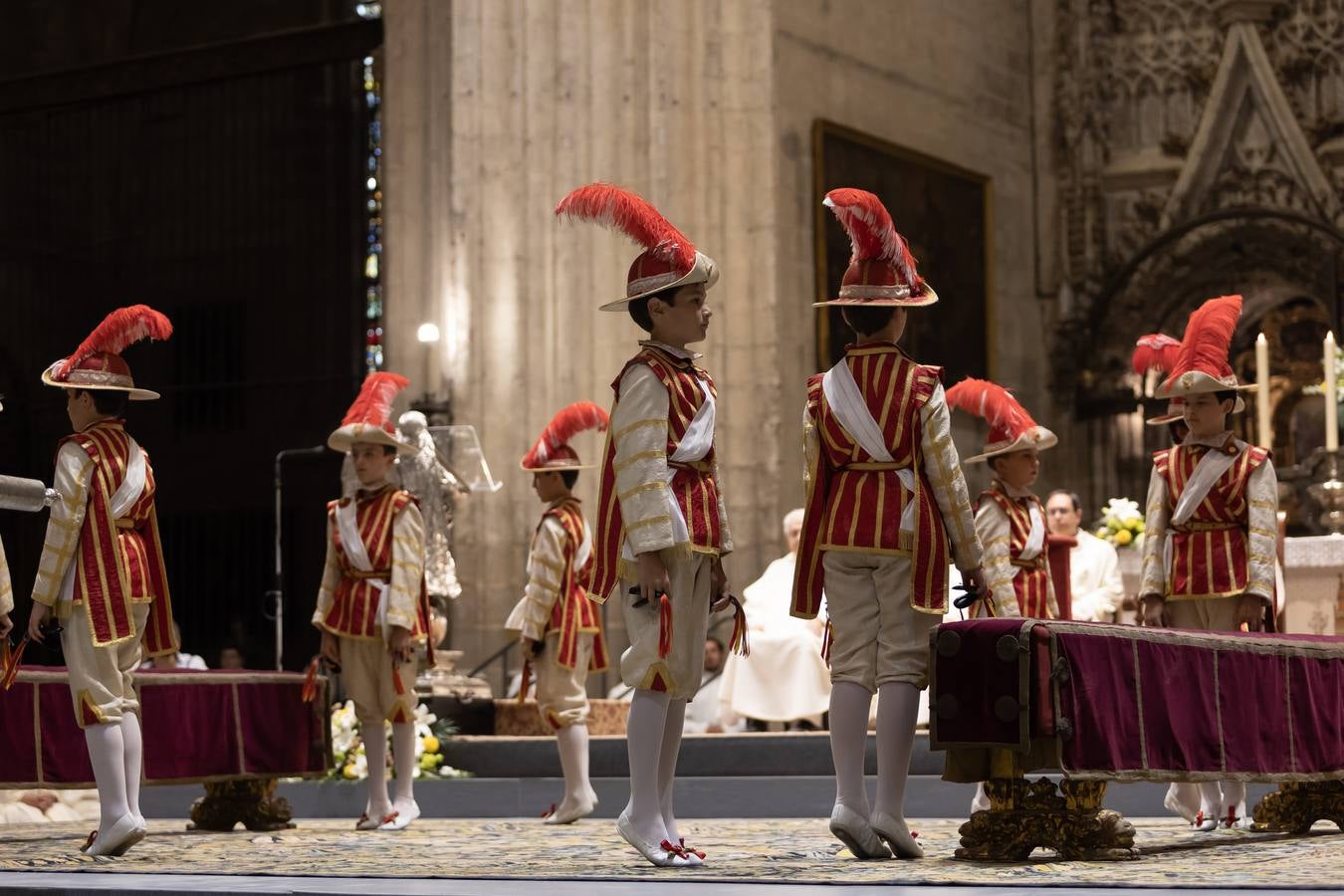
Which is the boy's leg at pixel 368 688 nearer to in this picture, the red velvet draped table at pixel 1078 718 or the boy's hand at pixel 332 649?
the boy's hand at pixel 332 649

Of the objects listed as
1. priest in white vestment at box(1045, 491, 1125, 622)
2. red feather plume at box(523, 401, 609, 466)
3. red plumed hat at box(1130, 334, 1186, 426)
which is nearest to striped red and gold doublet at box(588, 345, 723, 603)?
red plumed hat at box(1130, 334, 1186, 426)

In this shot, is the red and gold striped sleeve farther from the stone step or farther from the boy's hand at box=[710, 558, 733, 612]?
the stone step

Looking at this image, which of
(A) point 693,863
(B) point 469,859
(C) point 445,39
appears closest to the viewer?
(A) point 693,863

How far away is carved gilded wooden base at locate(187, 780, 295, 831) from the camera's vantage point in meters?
8.51

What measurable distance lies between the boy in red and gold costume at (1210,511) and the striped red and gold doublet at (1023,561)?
0.52 metres

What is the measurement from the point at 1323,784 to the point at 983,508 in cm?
145

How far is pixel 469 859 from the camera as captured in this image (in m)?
6.18

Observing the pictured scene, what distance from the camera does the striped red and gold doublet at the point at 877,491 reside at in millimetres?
5664

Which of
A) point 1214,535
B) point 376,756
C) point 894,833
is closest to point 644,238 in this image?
point 894,833

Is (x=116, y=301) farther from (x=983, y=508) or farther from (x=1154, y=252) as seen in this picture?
(x=983, y=508)

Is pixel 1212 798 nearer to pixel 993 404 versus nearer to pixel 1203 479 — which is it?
pixel 1203 479

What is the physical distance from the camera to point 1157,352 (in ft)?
24.5

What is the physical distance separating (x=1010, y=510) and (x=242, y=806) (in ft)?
11.1

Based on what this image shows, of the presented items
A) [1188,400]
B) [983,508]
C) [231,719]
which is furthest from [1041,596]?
[231,719]
